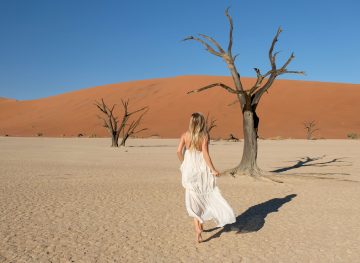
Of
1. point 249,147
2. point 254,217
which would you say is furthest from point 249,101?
point 254,217

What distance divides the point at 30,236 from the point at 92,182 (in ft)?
15.6

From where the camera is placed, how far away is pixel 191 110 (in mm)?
59031

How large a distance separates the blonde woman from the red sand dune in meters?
41.0

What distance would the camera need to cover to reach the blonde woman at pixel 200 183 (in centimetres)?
502

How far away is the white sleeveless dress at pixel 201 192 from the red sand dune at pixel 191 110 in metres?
41.0

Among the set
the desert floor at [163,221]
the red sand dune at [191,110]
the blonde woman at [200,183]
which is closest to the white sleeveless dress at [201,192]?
the blonde woman at [200,183]

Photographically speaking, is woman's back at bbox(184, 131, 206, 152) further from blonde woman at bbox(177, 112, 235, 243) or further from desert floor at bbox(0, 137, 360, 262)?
desert floor at bbox(0, 137, 360, 262)

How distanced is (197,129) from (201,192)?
2.54ft

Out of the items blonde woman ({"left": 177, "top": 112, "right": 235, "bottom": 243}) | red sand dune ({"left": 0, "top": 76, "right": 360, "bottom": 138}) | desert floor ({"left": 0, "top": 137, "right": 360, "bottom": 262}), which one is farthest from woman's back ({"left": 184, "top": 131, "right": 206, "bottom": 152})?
red sand dune ({"left": 0, "top": 76, "right": 360, "bottom": 138})

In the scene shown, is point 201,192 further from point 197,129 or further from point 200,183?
point 197,129

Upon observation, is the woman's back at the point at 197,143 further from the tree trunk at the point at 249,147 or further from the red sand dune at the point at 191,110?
the red sand dune at the point at 191,110

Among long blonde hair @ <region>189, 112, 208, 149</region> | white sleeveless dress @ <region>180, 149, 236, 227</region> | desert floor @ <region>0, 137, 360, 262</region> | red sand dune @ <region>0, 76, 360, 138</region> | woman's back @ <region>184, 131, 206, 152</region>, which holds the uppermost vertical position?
red sand dune @ <region>0, 76, 360, 138</region>

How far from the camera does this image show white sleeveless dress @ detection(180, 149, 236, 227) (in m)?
5.09

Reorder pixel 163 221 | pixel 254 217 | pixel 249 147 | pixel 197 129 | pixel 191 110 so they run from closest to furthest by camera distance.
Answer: pixel 197 129 → pixel 163 221 → pixel 254 217 → pixel 249 147 → pixel 191 110
